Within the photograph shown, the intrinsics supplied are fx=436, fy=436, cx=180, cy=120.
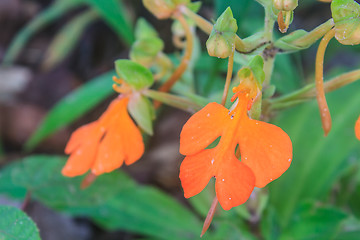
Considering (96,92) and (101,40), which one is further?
(101,40)

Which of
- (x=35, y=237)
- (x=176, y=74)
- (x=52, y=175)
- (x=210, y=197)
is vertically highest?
(x=176, y=74)

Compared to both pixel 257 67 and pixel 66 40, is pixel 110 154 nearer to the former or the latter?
pixel 257 67

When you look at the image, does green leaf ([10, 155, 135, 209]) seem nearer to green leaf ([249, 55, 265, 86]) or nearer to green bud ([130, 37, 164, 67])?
green bud ([130, 37, 164, 67])

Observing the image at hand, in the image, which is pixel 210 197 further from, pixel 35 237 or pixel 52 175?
pixel 35 237

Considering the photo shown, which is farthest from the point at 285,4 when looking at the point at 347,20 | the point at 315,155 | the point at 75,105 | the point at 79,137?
the point at 75,105

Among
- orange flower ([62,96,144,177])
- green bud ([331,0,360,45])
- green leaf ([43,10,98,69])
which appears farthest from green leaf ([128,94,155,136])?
green leaf ([43,10,98,69])

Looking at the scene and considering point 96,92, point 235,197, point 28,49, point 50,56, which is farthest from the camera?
point 28,49

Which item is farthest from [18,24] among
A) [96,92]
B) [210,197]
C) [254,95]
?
[254,95]
